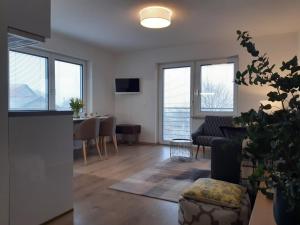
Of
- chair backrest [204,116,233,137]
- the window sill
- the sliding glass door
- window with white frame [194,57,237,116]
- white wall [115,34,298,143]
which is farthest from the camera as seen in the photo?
the sliding glass door

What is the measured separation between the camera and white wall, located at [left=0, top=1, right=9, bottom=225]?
177 cm

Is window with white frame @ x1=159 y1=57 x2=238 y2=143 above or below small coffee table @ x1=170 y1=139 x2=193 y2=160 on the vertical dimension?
above

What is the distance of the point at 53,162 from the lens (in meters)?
2.18

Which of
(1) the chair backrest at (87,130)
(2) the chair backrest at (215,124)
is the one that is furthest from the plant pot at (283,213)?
(2) the chair backrest at (215,124)

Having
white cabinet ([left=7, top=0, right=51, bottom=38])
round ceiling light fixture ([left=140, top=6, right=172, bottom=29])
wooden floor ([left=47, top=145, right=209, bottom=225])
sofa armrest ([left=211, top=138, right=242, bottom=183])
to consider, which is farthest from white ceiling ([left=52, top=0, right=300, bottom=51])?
wooden floor ([left=47, top=145, right=209, bottom=225])

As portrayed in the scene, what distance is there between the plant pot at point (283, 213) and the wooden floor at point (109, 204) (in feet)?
4.60

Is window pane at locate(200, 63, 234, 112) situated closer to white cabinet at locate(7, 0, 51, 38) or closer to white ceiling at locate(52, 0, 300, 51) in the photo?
white ceiling at locate(52, 0, 300, 51)

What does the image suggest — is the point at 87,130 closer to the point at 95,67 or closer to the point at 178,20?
the point at 95,67

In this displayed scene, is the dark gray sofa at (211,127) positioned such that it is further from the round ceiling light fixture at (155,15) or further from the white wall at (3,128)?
the white wall at (3,128)

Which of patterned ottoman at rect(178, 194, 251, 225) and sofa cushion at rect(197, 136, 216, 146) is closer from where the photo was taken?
patterned ottoman at rect(178, 194, 251, 225)

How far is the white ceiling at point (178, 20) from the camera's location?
3461 millimetres

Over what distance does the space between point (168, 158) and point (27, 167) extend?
10.2ft

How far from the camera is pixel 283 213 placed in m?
0.89

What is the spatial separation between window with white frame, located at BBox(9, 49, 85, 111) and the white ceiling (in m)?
0.67
